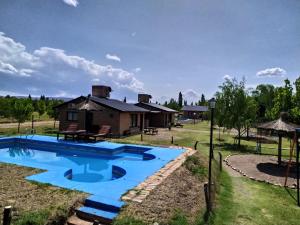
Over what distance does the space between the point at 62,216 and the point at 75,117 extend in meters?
20.3

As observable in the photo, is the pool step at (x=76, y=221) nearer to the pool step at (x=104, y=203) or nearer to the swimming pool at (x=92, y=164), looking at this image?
the swimming pool at (x=92, y=164)

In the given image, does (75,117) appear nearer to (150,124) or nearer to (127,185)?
(150,124)

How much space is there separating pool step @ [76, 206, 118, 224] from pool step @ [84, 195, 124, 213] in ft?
0.36

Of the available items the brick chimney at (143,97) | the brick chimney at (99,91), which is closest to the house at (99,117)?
the brick chimney at (99,91)

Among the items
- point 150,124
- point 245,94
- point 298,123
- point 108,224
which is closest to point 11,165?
point 108,224

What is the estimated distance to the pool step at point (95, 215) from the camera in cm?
579

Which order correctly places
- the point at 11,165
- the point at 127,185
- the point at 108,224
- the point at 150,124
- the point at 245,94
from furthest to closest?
the point at 150,124 < the point at 245,94 < the point at 11,165 < the point at 127,185 < the point at 108,224

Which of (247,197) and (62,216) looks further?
(247,197)

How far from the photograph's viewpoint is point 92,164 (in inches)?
526

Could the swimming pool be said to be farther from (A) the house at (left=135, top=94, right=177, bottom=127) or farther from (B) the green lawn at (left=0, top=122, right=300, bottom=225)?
(A) the house at (left=135, top=94, right=177, bottom=127)

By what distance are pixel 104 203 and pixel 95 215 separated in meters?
0.47

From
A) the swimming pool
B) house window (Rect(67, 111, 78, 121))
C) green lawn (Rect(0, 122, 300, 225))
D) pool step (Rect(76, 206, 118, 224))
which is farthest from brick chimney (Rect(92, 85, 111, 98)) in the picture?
pool step (Rect(76, 206, 118, 224))

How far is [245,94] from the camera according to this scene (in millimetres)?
22750

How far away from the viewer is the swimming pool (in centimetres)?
711
